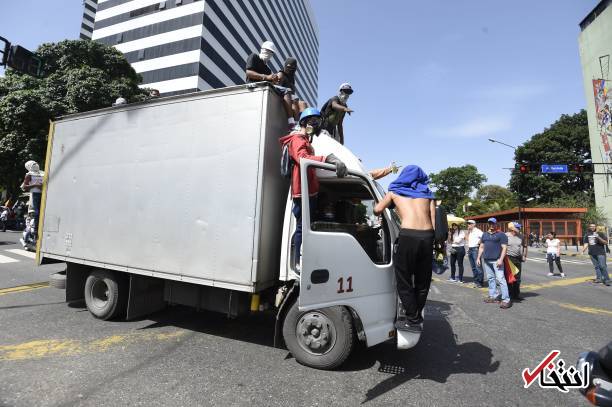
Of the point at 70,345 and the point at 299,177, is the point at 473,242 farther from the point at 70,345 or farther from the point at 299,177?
the point at 70,345

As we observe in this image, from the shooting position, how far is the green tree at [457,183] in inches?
2896

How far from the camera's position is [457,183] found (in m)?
74.9

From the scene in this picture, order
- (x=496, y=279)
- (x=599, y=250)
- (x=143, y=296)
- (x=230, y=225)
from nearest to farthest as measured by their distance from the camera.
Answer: (x=230, y=225) → (x=143, y=296) → (x=496, y=279) → (x=599, y=250)

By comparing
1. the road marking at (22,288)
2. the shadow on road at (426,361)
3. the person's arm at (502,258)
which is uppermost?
the person's arm at (502,258)

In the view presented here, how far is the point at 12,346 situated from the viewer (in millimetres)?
3750

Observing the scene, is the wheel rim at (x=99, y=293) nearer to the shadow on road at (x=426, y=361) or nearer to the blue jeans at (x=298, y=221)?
the blue jeans at (x=298, y=221)

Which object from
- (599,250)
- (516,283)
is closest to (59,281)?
(516,283)

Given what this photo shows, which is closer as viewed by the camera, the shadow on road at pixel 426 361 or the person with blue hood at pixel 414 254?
the person with blue hood at pixel 414 254

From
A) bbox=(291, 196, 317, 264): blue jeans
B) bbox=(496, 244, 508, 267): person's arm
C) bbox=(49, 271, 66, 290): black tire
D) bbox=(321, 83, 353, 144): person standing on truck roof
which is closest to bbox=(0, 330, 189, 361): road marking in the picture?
bbox=(49, 271, 66, 290): black tire

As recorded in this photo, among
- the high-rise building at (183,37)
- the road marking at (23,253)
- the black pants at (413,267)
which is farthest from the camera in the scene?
the high-rise building at (183,37)

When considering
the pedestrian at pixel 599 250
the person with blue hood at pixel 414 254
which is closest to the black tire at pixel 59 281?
the person with blue hood at pixel 414 254

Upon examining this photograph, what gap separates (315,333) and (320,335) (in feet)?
0.19

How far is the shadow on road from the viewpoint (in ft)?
10.7

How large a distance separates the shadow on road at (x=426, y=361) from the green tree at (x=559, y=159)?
4653cm
